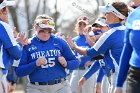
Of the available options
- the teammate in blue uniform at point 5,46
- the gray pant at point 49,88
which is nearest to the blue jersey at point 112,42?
the gray pant at point 49,88

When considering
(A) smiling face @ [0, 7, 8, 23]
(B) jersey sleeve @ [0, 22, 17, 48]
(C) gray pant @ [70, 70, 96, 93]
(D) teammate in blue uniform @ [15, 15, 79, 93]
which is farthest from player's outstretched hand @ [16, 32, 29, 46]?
(C) gray pant @ [70, 70, 96, 93]

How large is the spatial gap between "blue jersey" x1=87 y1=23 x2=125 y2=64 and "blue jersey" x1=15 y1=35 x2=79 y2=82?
1.56 ft

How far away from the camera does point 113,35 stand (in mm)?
7887

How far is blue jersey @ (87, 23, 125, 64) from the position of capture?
7879 millimetres

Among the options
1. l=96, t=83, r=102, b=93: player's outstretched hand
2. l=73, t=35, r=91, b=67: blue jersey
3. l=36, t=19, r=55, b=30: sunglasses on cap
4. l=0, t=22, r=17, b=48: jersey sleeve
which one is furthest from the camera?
l=73, t=35, r=91, b=67: blue jersey

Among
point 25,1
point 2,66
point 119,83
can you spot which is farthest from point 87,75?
point 25,1

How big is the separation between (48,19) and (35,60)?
27.7 inches

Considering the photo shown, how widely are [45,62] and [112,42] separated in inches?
41.2

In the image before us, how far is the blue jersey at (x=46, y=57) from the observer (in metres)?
7.89

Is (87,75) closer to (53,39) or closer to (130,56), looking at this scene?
(53,39)

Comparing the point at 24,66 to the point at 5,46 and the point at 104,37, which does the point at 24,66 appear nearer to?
the point at 5,46

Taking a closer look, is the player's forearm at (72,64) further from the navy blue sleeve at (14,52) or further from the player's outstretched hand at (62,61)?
the navy blue sleeve at (14,52)

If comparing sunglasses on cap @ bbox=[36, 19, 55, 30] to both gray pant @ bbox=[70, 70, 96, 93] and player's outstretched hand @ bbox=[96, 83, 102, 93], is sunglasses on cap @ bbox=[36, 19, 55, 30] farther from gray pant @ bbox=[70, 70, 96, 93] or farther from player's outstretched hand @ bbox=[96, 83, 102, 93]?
gray pant @ bbox=[70, 70, 96, 93]

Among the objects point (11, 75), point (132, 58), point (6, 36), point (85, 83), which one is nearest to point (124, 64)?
point (132, 58)
